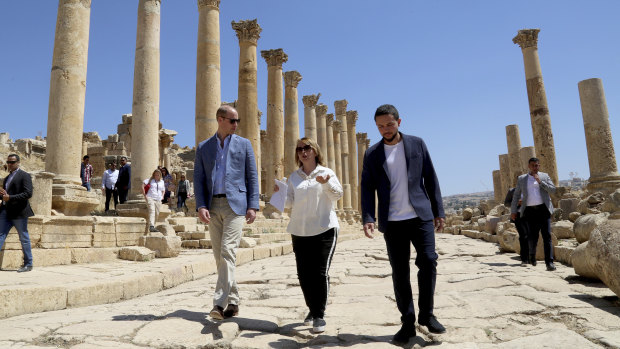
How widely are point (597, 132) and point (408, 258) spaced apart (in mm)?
16910

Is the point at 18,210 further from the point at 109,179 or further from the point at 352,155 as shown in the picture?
the point at 352,155

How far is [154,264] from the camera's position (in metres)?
7.54

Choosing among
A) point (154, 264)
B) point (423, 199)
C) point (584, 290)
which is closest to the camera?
point (423, 199)

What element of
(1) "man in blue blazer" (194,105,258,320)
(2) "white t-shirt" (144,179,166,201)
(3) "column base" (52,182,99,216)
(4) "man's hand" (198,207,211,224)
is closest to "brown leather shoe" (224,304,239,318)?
(1) "man in blue blazer" (194,105,258,320)

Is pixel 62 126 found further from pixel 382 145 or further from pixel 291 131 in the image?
pixel 291 131

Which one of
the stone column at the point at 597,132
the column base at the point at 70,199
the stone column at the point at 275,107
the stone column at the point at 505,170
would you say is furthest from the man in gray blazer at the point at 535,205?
the stone column at the point at 505,170

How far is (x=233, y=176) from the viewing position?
401cm

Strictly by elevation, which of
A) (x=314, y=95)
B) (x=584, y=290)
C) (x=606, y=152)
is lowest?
(x=584, y=290)

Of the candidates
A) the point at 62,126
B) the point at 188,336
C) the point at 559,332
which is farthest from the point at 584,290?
the point at 62,126

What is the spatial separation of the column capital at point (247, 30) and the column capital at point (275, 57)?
397 centimetres

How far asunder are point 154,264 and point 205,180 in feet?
13.5

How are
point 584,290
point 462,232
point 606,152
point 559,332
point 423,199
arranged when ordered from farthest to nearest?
point 462,232 < point 606,152 < point 584,290 < point 423,199 < point 559,332

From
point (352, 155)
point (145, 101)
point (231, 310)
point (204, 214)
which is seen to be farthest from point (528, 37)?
point (231, 310)

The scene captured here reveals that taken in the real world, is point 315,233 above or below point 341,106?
below
